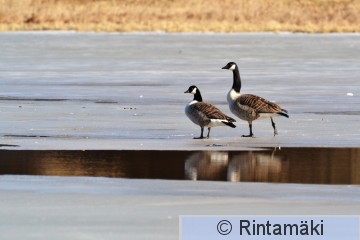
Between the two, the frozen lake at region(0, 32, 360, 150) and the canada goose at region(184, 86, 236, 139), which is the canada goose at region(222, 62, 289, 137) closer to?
the frozen lake at region(0, 32, 360, 150)

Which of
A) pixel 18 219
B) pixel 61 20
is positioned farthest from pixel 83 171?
pixel 61 20

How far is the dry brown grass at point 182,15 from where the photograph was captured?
5569 centimetres

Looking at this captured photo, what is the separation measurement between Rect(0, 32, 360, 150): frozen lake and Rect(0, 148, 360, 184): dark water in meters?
0.53

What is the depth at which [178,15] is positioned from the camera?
6581cm

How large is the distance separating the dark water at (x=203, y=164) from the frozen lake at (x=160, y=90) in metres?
0.53

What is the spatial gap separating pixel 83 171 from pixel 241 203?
2.33 meters

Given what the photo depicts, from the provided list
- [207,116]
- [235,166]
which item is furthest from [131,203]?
[207,116]

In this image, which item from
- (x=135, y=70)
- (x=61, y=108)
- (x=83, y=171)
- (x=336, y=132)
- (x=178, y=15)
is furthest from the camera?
(x=178, y=15)

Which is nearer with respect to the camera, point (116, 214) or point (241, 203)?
point (116, 214)

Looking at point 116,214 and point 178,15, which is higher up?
point 178,15

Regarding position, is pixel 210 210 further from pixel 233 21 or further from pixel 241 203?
pixel 233 21

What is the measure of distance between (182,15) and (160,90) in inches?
1801

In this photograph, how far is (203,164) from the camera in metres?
11.0

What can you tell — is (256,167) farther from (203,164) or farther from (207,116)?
(207,116)
